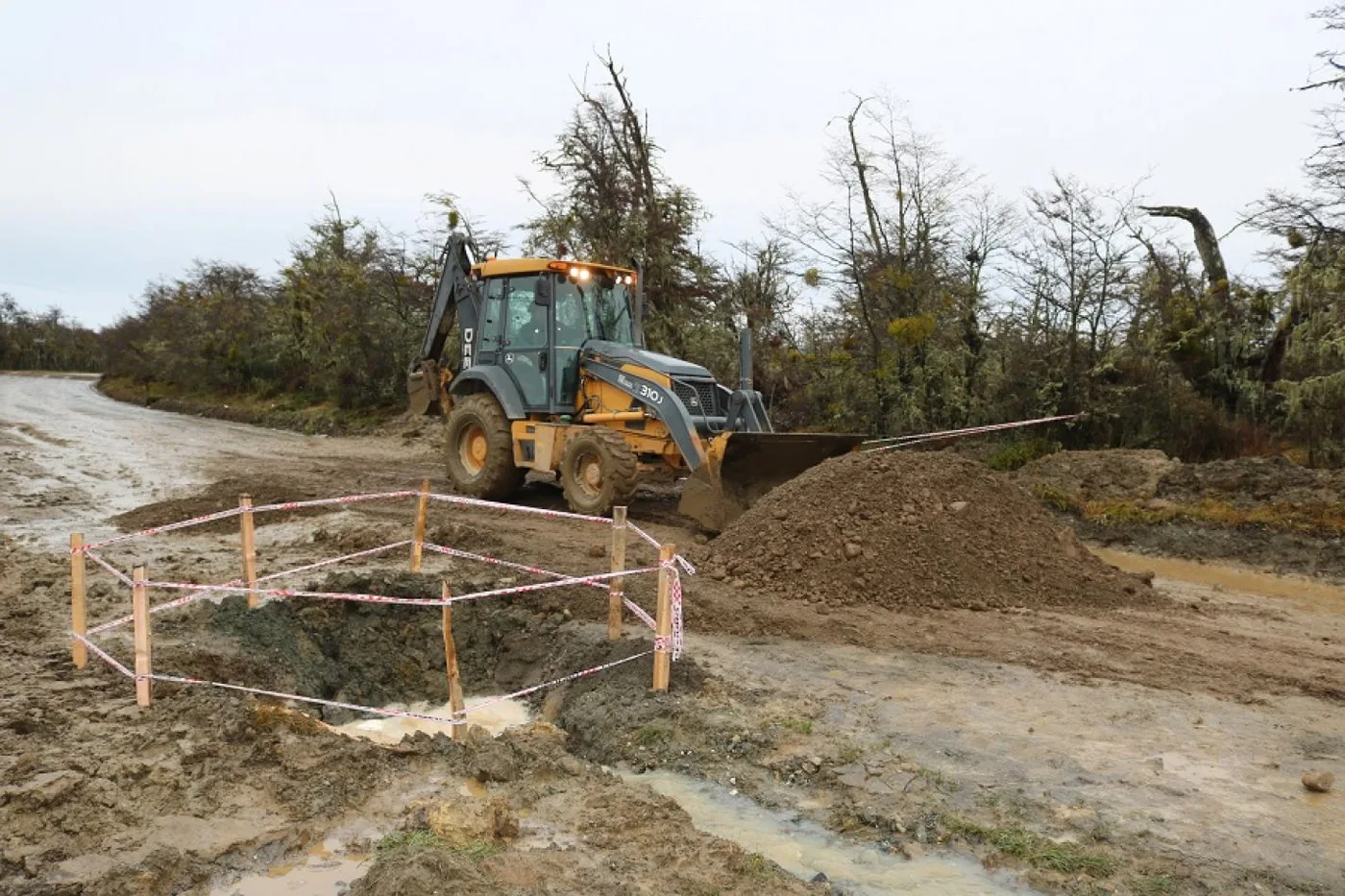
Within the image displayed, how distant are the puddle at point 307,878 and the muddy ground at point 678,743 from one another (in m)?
0.06

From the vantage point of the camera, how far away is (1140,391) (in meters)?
14.4

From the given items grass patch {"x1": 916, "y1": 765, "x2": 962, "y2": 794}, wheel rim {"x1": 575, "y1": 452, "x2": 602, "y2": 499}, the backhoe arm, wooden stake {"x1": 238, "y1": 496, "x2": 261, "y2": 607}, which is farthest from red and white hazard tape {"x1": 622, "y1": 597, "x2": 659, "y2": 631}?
the backhoe arm

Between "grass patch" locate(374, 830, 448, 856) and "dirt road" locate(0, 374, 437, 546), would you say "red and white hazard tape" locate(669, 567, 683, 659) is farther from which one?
"dirt road" locate(0, 374, 437, 546)

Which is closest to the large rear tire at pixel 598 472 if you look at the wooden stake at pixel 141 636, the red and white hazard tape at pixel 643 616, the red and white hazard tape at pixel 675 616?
the red and white hazard tape at pixel 643 616

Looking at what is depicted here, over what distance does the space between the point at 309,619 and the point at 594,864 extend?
440cm

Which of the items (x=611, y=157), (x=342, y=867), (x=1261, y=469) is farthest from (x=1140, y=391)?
(x=342, y=867)

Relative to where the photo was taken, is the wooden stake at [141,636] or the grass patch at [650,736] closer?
the grass patch at [650,736]

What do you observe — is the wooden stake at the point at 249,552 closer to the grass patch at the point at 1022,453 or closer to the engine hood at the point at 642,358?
the engine hood at the point at 642,358

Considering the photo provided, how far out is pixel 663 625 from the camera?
586cm

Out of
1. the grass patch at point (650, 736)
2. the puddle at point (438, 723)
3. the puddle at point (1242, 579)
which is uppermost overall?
the puddle at point (1242, 579)

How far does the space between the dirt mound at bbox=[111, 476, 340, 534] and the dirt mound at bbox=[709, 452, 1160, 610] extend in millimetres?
5487

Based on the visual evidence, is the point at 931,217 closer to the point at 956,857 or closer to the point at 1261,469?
the point at 1261,469

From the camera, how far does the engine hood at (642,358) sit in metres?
11.2

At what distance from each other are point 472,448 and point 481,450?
0.20 meters
